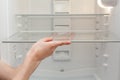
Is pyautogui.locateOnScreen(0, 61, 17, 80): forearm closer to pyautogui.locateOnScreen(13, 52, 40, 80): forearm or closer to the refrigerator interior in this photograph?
pyautogui.locateOnScreen(13, 52, 40, 80): forearm

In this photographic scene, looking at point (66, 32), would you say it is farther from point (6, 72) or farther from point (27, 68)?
point (27, 68)

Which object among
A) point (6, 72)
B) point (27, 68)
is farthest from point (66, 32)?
point (27, 68)

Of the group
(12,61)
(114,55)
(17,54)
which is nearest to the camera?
(114,55)

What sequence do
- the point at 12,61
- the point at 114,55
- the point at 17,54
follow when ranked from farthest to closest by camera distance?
the point at 17,54, the point at 12,61, the point at 114,55

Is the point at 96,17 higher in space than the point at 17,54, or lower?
higher

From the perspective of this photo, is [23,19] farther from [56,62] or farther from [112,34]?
[112,34]

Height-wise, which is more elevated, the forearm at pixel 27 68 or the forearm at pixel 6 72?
the forearm at pixel 27 68

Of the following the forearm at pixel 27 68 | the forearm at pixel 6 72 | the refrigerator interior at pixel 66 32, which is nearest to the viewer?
the forearm at pixel 27 68

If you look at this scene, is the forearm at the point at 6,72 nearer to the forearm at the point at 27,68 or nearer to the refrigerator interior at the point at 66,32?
the forearm at the point at 27,68

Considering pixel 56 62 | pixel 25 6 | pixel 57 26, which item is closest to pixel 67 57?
pixel 56 62

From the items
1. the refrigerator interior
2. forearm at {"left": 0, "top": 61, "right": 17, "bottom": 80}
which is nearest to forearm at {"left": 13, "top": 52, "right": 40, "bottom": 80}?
forearm at {"left": 0, "top": 61, "right": 17, "bottom": 80}

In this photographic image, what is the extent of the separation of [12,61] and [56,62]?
16.4 inches

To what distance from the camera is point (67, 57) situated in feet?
6.05

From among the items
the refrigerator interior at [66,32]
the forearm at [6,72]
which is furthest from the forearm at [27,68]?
the refrigerator interior at [66,32]
